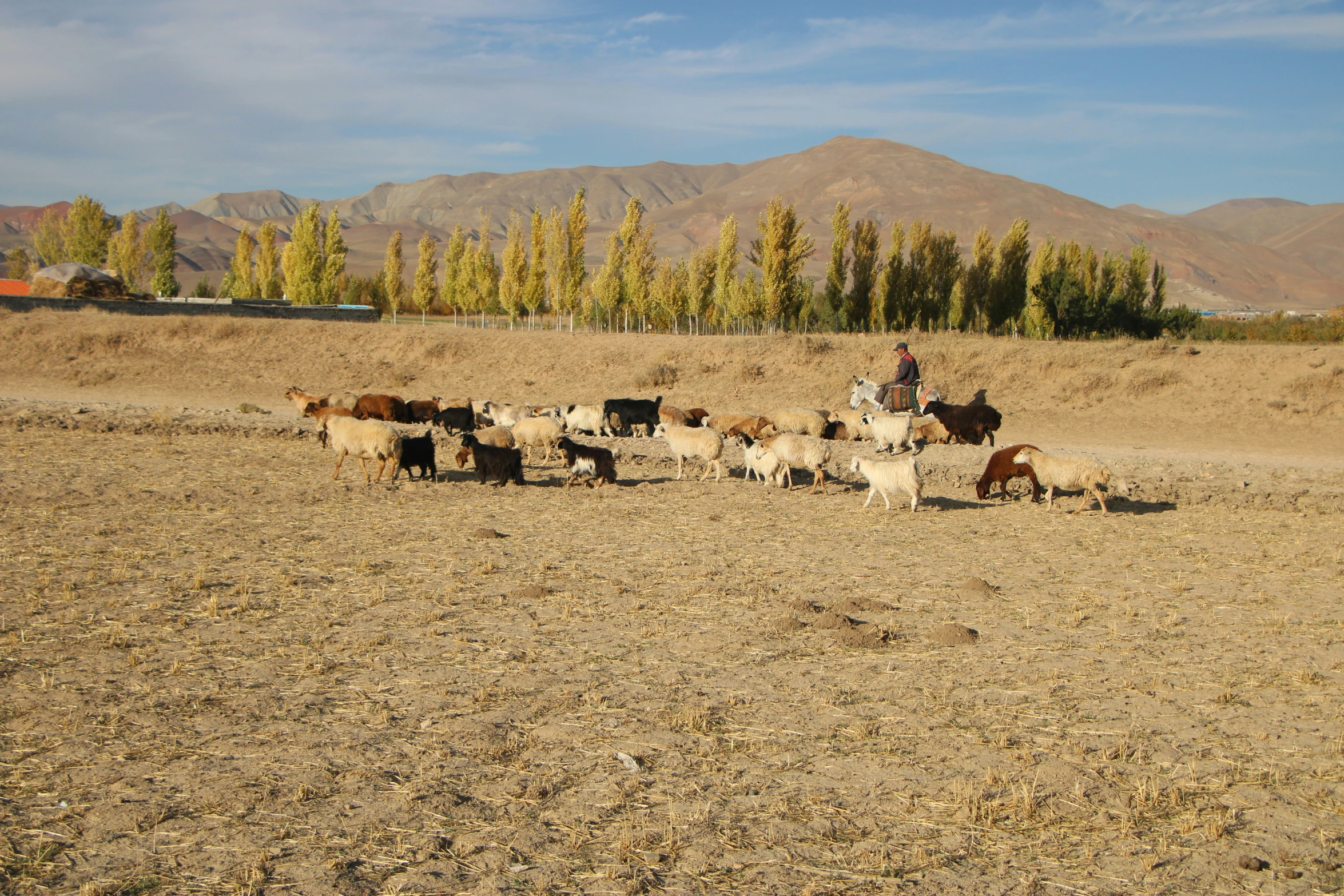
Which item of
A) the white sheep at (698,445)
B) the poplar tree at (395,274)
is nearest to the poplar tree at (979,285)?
the poplar tree at (395,274)

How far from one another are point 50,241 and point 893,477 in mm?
99931

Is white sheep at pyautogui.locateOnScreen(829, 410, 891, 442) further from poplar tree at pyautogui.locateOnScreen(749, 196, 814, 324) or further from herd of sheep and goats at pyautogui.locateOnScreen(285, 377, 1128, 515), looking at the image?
poplar tree at pyautogui.locateOnScreen(749, 196, 814, 324)

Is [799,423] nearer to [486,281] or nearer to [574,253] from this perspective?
[574,253]

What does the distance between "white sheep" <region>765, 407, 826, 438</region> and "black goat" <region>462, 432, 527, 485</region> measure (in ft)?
25.2

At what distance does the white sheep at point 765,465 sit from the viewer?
55.1 ft

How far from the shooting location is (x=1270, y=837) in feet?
15.9

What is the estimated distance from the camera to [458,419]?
72.4ft

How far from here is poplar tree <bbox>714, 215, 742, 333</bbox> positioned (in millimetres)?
51062

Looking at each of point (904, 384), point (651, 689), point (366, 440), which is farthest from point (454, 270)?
point (651, 689)

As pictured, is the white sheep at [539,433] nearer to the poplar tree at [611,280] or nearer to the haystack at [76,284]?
the poplar tree at [611,280]

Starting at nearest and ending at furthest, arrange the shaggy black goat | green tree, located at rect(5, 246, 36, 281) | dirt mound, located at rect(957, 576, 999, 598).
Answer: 1. dirt mound, located at rect(957, 576, 999, 598)
2. the shaggy black goat
3. green tree, located at rect(5, 246, 36, 281)

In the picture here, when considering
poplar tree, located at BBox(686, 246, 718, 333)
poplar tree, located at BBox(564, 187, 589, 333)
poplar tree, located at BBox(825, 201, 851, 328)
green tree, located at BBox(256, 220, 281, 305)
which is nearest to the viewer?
poplar tree, located at BBox(825, 201, 851, 328)

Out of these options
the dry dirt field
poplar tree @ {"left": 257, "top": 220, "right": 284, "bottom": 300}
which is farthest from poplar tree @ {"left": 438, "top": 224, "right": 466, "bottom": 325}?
the dry dirt field

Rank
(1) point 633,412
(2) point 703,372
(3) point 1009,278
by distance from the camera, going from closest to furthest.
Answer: (1) point 633,412
(2) point 703,372
(3) point 1009,278
